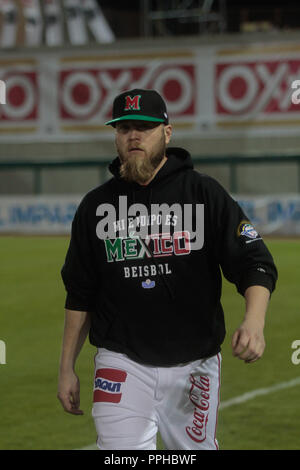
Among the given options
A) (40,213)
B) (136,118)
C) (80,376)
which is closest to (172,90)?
(40,213)

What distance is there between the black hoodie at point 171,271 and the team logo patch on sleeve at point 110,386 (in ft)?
0.35

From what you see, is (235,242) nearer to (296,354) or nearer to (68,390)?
(68,390)

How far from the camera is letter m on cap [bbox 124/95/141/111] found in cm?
402

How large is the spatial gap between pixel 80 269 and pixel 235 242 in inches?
31.2

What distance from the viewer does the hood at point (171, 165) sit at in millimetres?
4139

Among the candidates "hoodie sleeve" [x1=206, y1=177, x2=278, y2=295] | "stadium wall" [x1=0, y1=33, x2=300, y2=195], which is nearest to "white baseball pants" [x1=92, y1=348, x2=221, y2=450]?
"hoodie sleeve" [x1=206, y1=177, x2=278, y2=295]

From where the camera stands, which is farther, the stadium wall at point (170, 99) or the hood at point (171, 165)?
the stadium wall at point (170, 99)

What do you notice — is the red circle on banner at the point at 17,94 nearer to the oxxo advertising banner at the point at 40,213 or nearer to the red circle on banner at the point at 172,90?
the oxxo advertising banner at the point at 40,213

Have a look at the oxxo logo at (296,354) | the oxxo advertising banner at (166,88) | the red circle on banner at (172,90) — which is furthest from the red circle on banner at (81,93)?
the oxxo logo at (296,354)

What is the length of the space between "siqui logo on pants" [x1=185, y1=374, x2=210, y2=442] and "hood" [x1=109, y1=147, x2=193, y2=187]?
0.97 metres

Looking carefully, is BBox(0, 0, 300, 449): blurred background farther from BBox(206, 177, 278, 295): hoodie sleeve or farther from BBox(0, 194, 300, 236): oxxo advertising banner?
BBox(206, 177, 278, 295): hoodie sleeve

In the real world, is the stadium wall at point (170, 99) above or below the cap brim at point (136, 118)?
below

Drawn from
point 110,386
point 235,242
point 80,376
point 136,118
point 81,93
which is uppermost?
point 136,118

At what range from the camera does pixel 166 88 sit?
30.9 m
